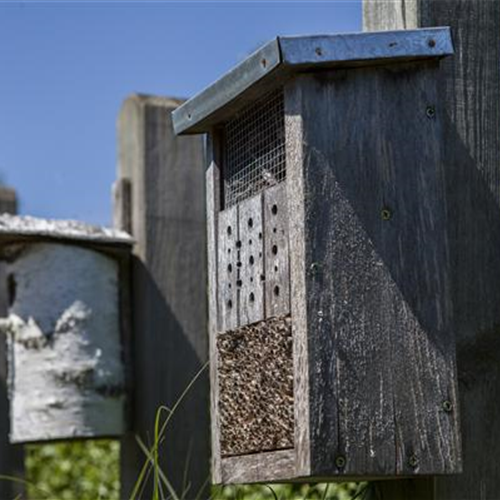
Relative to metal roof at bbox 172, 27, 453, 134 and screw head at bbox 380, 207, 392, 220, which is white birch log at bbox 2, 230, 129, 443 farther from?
screw head at bbox 380, 207, 392, 220

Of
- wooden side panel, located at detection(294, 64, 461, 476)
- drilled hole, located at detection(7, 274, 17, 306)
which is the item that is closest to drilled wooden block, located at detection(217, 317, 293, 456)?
wooden side panel, located at detection(294, 64, 461, 476)

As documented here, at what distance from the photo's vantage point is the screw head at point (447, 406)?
2.61m

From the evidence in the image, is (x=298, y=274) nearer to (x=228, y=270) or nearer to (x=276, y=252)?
(x=276, y=252)

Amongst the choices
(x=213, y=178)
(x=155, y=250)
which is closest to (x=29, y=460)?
(x=155, y=250)

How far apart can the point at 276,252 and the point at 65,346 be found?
7.36ft

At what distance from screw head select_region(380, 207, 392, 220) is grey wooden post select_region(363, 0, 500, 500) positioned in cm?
29

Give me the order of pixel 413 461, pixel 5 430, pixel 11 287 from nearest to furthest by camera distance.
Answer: pixel 413 461, pixel 11 287, pixel 5 430

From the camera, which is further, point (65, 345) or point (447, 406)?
point (65, 345)

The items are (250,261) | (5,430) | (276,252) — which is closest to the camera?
(276,252)

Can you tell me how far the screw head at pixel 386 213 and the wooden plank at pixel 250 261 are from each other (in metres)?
0.29

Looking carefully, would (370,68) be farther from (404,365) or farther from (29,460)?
(29,460)

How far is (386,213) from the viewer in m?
2.63

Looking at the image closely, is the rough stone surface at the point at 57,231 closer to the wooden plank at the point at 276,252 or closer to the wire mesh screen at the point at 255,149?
the wire mesh screen at the point at 255,149

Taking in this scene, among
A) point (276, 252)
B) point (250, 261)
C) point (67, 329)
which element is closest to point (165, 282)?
point (67, 329)
